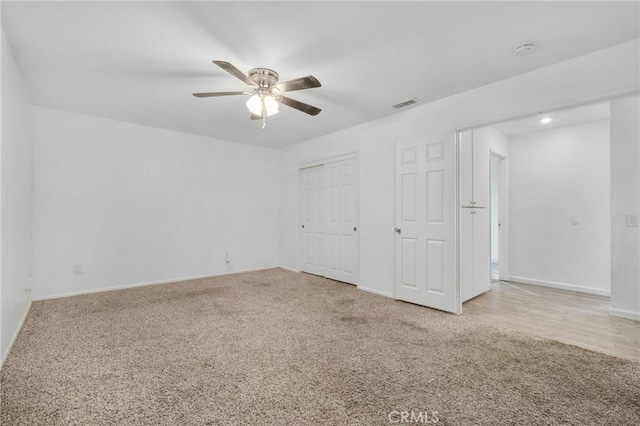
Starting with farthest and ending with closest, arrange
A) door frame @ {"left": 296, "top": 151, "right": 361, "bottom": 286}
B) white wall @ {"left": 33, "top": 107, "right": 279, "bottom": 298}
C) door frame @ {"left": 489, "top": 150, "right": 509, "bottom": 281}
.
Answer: door frame @ {"left": 489, "top": 150, "right": 509, "bottom": 281} → door frame @ {"left": 296, "top": 151, "right": 361, "bottom": 286} → white wall @ {"left": 33, "top": 107, "right": 279, "bottom": 298}

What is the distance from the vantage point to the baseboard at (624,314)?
3018 mm

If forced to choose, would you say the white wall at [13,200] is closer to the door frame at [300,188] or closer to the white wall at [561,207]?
the door frame at [300,188]

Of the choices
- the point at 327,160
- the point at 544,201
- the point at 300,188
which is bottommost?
the point at 544,201

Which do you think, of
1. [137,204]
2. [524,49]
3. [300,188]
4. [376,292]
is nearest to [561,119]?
[524,49]

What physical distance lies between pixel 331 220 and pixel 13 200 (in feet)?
12.5

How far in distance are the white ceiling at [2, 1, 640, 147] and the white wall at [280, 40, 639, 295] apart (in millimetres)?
132

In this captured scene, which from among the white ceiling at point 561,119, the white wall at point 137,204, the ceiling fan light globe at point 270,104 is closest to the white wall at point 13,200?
the white wall at point 137,204

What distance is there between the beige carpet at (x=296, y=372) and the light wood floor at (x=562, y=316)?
29 centimetres

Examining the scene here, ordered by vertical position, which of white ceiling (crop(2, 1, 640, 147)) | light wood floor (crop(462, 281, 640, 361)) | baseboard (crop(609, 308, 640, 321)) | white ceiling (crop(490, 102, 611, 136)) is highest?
white ceiling (crop(2, 1, 640, 147))

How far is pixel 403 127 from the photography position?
3717 millimetres

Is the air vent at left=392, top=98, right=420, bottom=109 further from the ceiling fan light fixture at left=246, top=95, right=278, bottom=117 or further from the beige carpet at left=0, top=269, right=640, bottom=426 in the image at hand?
the beige carpet at left=0, top=269, right=640, bottom=426

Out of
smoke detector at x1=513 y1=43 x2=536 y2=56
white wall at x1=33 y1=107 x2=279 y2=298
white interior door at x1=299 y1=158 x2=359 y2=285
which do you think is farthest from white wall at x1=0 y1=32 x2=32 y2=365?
smoke detector at x1=513 y1=43 x2=536 y2=56

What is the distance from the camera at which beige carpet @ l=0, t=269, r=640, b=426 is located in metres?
1.58

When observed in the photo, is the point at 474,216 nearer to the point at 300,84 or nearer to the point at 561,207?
the point at 561,207
